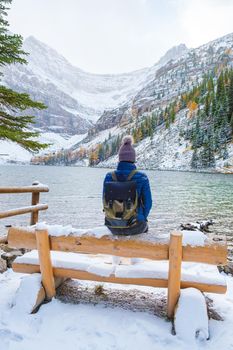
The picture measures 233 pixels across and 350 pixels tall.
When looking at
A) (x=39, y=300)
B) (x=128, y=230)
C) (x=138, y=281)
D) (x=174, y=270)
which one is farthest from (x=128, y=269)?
(x=39, y=300)

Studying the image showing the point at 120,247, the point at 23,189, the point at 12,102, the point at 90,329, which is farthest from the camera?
the point at 23,189

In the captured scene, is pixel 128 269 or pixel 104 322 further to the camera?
pixel 128 269

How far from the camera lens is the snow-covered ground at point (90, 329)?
4102 millimetres

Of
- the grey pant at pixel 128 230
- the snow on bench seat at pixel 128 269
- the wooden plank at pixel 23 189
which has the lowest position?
the snow on bench seat at pixel 128 269

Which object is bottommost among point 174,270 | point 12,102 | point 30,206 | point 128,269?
point 128,269

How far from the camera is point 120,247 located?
4664mm

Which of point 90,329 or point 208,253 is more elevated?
point 208,253

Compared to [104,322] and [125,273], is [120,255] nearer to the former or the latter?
[125,273]

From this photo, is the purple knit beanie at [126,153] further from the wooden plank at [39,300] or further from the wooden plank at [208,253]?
the wooden plank at [39,300]

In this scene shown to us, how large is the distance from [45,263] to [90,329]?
4.05 ft

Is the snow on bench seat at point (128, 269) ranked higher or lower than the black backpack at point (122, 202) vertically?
lower

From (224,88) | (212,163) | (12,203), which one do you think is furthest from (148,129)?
(12,203)

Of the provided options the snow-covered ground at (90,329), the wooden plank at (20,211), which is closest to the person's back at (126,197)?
the snow-covered ground at (90,329)

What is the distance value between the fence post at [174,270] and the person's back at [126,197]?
0.73 metres
